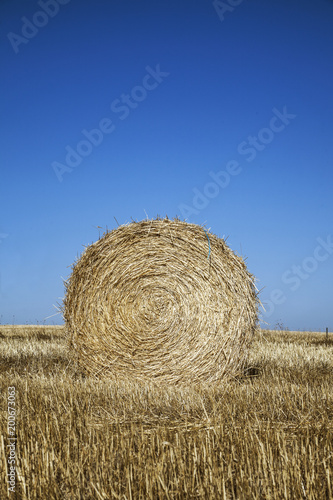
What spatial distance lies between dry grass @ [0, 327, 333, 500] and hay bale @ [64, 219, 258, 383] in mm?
1152

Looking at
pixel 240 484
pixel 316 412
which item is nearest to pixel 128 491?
pixel 240 484

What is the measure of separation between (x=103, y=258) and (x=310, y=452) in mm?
4358

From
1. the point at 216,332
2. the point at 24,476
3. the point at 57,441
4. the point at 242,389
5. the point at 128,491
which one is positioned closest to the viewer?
the point at 128,491

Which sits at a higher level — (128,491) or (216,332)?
(216,332)

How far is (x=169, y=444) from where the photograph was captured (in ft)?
10.4

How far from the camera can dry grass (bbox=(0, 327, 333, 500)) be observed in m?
2.71

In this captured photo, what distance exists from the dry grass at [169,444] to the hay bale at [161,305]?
115 centimetres

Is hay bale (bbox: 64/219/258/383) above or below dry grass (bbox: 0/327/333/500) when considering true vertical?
above

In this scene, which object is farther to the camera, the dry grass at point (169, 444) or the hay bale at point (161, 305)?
the hay bale at point (161, 305)

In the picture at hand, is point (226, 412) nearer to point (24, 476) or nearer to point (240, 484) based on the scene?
point (240, 484)

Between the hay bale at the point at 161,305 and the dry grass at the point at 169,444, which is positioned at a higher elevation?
the hay bale at the point at 161,305

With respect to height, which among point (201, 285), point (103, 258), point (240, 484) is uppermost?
point (103, 258)

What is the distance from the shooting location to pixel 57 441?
3404mm

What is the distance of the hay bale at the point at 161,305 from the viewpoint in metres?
6.48
